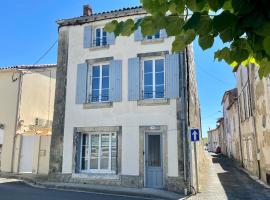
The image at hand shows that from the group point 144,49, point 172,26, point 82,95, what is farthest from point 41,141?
point 172,26

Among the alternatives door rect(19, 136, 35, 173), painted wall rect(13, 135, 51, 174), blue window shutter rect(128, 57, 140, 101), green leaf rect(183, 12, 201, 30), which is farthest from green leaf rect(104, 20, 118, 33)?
door rect(19, 136, 35, 173)

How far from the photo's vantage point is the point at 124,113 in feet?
49.7

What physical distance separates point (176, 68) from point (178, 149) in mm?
3489

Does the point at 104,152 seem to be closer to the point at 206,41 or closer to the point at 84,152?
the point at 84,152

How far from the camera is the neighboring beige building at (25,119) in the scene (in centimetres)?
1903

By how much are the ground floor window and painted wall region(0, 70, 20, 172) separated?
596 cm

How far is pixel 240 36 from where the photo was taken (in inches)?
85.7

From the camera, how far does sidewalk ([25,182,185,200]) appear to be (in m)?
12.6

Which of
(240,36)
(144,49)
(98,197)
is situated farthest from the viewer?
(144,49)

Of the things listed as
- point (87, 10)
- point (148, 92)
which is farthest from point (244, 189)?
point (87, 10)

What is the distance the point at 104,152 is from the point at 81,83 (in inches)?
139

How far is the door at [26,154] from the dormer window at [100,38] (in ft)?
23.2

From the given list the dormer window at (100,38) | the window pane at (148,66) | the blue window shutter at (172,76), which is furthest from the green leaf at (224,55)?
the dormer window at (100,38)

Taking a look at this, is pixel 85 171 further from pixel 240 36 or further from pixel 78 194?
pixel 240 36
